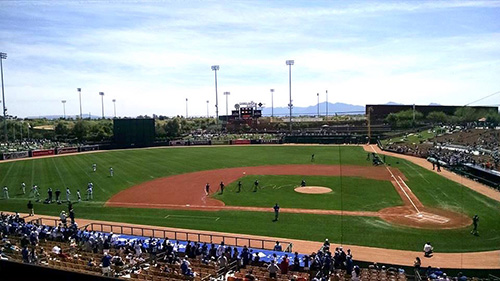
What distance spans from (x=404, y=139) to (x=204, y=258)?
2525 inches

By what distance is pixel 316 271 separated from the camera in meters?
15.6

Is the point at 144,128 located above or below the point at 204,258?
above

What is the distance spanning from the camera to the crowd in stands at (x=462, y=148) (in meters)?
44.0

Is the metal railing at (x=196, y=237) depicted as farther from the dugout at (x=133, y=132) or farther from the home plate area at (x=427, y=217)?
the dugout at (x=133, y=132)

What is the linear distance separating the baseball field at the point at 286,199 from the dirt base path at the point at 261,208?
0.26 feet

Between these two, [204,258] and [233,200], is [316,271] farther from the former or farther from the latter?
[233,200]

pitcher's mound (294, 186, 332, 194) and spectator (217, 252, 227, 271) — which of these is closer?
spectator (217, 252, 227, 271)

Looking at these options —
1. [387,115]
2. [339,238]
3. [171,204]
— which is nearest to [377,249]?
[339,238]

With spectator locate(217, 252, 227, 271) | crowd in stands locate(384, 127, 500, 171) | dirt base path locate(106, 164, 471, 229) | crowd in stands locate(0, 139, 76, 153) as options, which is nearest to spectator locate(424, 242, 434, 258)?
dirt base path locate(106, 164, 471, 229)

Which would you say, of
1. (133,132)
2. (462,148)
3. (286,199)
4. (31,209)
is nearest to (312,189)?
(286,199)

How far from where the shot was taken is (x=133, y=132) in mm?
75375

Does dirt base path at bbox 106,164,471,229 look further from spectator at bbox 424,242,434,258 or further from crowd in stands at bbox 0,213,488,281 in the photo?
crowd in stands at bbox 0,213,488,281

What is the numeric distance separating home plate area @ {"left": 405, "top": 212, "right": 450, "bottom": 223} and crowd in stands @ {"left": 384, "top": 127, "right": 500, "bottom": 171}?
15.8 m

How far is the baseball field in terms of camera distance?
24.1 m
